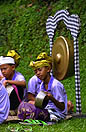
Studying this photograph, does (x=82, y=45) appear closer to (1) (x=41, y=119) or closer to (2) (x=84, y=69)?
(2) (x=84, y=69)

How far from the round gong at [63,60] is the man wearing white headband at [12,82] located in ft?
2.81

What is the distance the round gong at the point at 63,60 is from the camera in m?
7.93

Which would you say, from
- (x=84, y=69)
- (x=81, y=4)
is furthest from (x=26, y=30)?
(x=84, y=69)

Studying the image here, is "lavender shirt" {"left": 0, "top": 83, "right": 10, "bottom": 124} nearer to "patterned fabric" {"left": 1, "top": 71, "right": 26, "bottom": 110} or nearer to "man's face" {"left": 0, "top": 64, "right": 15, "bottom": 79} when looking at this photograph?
"patterned fabric" {"left": 1, "top": 71, "right": 26, "bottom": 110}

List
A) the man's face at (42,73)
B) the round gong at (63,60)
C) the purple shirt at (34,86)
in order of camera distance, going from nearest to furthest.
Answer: the man's face at (42,73)
the purple shirt at (34,86)
the round gong at (63,60)

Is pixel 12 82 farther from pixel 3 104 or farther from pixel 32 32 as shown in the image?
pixel 32 32

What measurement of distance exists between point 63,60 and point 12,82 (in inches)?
43.4

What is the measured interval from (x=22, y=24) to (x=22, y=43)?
0.79 m

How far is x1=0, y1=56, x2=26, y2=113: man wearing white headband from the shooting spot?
7.36m

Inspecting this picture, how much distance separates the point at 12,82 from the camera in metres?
7.36

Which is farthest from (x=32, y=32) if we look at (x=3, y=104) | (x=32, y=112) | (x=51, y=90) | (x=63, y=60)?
(x=3, y=104)

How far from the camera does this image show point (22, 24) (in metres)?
14.0

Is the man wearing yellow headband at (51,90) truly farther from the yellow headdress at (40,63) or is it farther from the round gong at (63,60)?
the round gong at (63,60)

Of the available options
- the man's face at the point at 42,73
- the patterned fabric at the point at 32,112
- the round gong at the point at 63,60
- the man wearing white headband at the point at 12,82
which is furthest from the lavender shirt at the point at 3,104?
the round gong at the point at 63,60
